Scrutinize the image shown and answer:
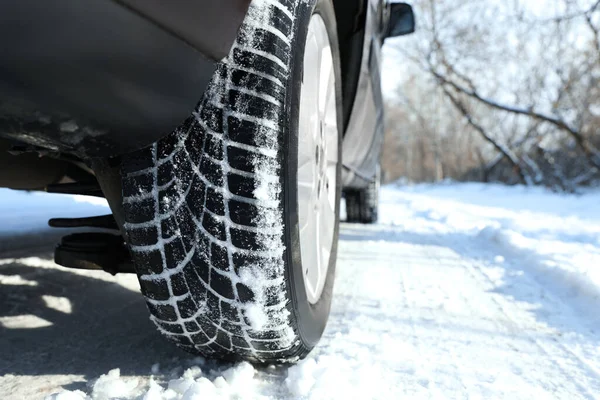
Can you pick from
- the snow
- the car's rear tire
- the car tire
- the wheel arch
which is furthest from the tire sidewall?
the car tire

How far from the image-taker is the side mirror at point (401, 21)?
113 inches

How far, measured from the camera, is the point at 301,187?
1168mm

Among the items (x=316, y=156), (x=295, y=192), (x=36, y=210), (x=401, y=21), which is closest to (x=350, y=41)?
(x=316, y=156)

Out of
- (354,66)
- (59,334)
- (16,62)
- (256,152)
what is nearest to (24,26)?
(16,62)

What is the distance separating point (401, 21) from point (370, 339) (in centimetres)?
204

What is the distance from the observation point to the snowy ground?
1.15 metres

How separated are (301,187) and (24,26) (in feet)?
2.11

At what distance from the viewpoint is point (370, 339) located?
4.93ft

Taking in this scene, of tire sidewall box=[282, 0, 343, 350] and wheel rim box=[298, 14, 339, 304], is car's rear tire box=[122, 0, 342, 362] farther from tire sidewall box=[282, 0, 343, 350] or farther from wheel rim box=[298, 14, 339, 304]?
wheel rim box=[298, 14, 339, 304]

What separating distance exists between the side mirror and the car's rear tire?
6.36 ft

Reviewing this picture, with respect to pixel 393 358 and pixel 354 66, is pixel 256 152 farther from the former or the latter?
pixel 354 66

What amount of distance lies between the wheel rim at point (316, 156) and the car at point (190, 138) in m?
0.02

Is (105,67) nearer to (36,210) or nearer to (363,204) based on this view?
(36,210)

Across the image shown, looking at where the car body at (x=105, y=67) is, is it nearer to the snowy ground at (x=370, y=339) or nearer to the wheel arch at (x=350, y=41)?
the snowy ground at (x=370, y=339)
